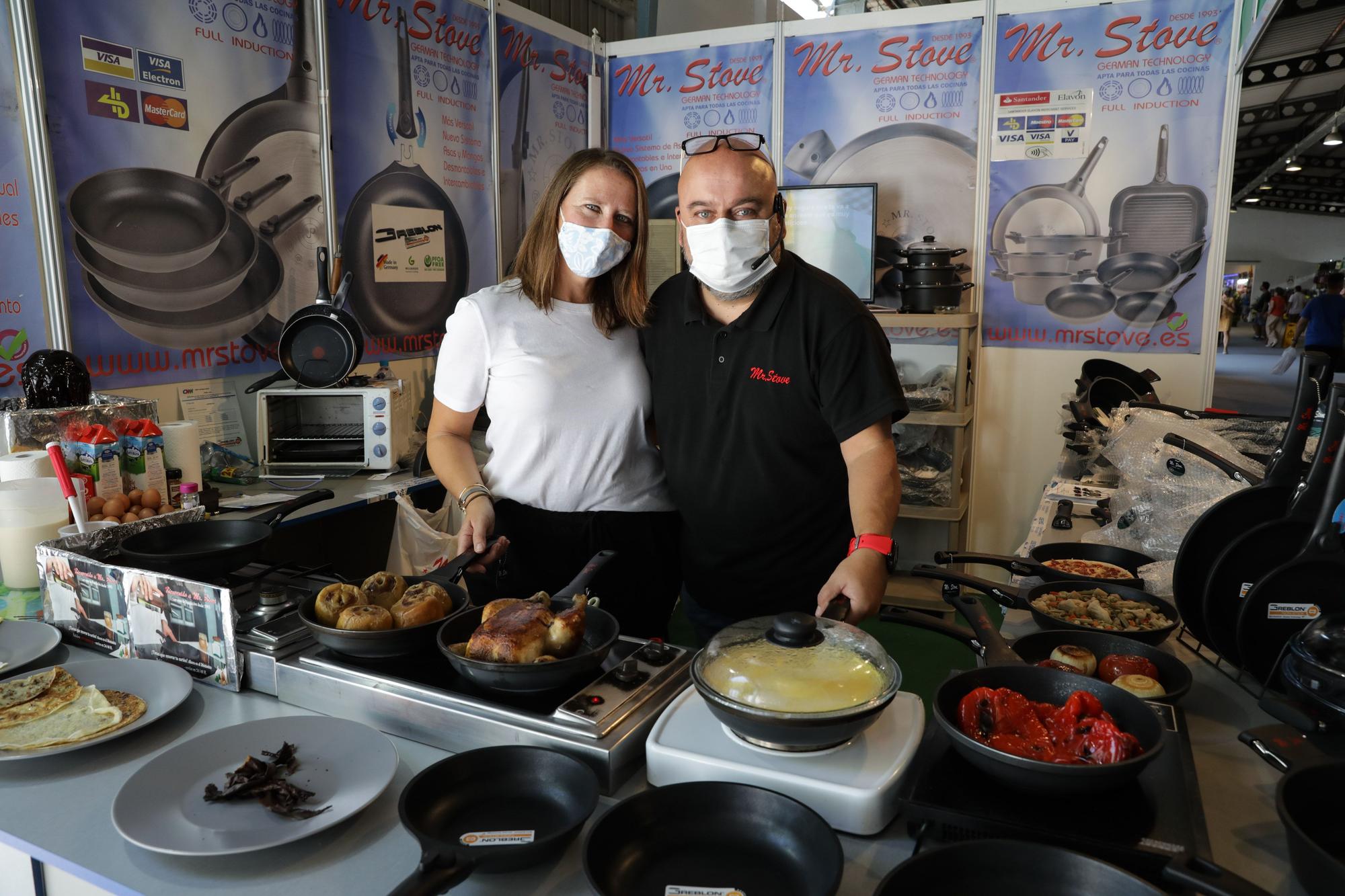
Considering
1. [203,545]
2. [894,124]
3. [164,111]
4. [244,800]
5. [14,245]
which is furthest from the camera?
[894,124]

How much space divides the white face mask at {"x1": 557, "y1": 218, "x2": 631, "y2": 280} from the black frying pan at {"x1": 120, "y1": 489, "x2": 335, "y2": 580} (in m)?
0.78

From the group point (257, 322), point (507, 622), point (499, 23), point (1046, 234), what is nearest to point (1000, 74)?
point (1046, 234)

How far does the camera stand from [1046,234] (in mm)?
4934

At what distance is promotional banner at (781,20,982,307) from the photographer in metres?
4.98

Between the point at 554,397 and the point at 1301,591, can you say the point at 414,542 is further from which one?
the point at 1301,591

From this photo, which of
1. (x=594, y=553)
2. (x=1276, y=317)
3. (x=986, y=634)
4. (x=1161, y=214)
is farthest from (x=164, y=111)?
(x=1276, y=317)

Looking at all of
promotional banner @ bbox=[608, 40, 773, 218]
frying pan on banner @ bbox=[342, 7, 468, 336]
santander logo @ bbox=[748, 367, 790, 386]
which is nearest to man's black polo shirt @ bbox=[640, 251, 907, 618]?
santander logo @ bbox=[748, 367, 790, 386]

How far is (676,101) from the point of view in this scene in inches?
223

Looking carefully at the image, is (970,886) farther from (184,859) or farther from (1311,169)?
(1311,169)

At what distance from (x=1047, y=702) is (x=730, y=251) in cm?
109

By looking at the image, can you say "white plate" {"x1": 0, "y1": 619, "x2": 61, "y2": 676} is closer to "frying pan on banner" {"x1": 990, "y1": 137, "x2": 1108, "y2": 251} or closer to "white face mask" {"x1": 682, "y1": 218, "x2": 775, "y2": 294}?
"white face mask" {"x1": 682, "y1": 218, "x2": 775, "y2": 294}

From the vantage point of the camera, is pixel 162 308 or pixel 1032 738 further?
pixel 162 308

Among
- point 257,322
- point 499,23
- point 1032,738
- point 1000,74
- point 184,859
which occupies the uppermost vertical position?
point 499,23

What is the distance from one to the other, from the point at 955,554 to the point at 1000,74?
4.05 m
